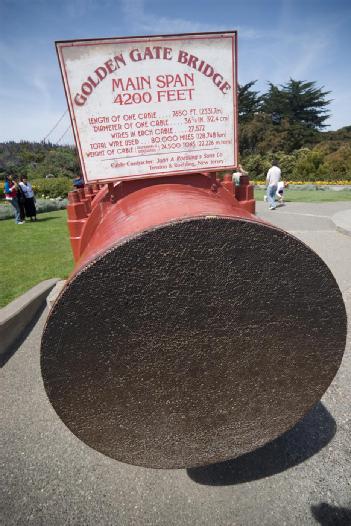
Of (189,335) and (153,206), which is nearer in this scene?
(189,335)

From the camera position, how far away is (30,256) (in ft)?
22.5

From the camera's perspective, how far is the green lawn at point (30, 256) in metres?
5.23

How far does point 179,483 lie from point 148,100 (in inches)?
90.5

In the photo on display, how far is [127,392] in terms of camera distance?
4.68ft

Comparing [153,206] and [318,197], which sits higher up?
[153,206]

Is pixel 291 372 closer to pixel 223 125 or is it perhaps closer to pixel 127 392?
pixel 127 392

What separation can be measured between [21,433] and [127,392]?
62.8 inches

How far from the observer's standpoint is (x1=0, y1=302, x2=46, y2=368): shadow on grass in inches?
138

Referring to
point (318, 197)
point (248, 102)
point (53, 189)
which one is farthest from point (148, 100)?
point (248, 102)

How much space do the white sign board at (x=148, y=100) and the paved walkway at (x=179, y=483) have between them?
6.16ft

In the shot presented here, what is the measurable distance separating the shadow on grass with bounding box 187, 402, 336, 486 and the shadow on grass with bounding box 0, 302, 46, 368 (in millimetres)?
2365

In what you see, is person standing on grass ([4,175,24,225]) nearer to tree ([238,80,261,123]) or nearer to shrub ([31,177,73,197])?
shrub ([31,177,73,197])

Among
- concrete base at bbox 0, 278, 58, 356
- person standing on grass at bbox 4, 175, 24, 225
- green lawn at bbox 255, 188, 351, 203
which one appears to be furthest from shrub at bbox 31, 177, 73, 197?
concrete base at bbox 0, 278, 58, 356

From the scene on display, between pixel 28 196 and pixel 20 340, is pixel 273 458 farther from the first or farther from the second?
pixel 28 196
